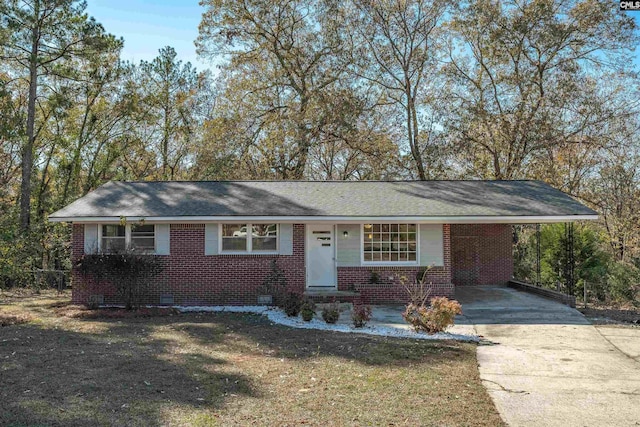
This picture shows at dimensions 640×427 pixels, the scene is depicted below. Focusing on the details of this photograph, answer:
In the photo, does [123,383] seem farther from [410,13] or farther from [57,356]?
[410,13]

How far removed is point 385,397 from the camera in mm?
6383

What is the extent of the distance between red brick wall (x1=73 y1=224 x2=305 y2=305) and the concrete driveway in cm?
583

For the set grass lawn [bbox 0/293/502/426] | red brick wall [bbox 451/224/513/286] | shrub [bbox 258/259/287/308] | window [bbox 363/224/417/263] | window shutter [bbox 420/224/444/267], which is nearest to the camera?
grass lawn [bbox 0/293/502/426]

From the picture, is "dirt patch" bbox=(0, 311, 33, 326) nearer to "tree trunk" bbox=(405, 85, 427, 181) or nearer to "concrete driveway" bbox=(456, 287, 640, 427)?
"concrete driveway" bbox=(456, 287, 640, 427)

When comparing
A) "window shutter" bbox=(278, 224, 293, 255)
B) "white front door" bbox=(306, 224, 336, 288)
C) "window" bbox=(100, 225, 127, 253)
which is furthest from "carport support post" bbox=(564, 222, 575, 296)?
"window" bbox=(100, 225, 127, 253)

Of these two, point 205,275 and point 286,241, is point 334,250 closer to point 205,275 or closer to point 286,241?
point 286,241

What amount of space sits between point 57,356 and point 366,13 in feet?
75.9

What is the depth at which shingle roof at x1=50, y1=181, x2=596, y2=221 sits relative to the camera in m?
14.7

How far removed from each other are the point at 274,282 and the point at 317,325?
3.48 metres

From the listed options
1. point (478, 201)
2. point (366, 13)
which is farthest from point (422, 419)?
point (366, 13)

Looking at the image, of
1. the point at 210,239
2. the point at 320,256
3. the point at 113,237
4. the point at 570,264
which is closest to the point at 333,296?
the point at 320,256

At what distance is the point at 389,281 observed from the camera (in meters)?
15.2

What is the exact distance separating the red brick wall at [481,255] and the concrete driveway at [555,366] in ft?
15.3

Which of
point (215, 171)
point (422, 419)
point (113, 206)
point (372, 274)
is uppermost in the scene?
point (215, 171)
